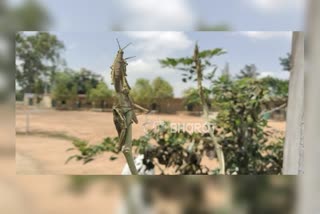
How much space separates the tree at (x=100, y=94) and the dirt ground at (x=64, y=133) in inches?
2.2

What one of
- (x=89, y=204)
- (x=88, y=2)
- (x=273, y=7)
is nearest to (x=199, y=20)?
(x=273, y=7)

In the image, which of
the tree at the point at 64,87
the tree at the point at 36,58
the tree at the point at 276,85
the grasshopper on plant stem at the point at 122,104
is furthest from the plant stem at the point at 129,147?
the tree at the point at 276,85

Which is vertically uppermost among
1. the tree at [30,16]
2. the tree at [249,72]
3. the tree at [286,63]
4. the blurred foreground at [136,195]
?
the tree at [30,16]

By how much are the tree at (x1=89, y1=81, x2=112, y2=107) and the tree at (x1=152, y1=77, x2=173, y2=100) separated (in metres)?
0.19

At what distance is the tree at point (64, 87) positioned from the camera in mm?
1528

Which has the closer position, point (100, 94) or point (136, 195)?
point (136, 195)

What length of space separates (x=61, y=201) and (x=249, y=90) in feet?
3.08

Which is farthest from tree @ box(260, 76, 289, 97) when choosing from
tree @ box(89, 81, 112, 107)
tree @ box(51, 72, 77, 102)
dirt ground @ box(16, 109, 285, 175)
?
tree @ box(51, 72, 77, 102)

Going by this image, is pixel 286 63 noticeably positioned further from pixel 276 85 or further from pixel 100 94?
pixel 100 94

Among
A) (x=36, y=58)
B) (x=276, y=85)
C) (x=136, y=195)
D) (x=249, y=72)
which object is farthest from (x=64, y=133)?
(x=276, y=85)

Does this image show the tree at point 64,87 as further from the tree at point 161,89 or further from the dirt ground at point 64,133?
the tree at point 161,89

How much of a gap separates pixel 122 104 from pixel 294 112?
0.72m

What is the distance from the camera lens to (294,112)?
153 cm

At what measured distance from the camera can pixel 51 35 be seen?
4.65 feet
